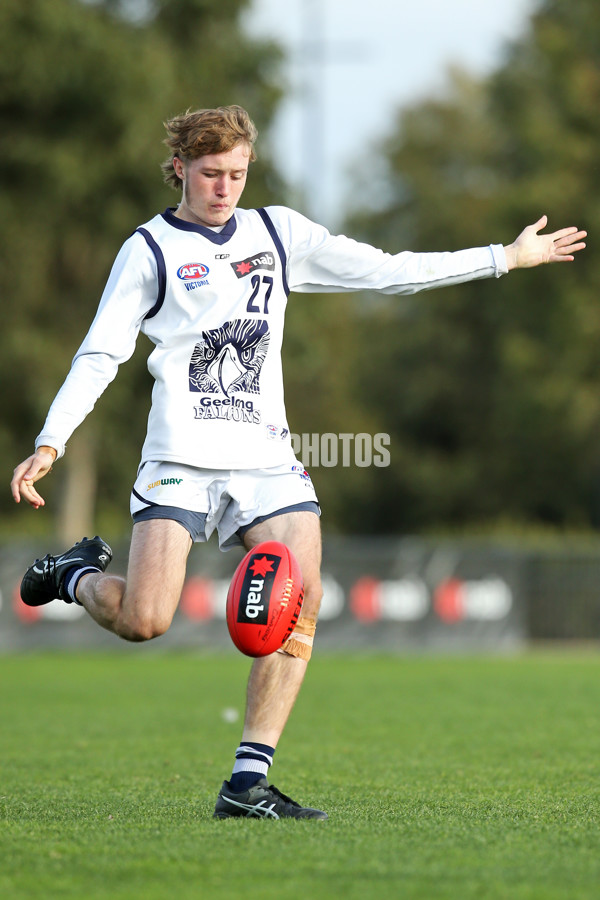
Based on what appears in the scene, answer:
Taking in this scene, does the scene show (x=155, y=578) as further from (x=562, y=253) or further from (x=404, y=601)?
(x=404, y=601)

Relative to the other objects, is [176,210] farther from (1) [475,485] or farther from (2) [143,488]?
(1) [475,485]

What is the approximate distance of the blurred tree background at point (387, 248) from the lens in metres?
26.3

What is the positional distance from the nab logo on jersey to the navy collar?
0.11 m

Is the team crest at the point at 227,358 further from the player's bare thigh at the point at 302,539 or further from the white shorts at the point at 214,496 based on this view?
the player's bare thigh at the point at 302,539

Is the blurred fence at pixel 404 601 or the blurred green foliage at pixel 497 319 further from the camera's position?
the blurred green foliage at pixel 497 319

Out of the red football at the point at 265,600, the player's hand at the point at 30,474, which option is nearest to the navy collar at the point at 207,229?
the player's hand at the point at 30,474

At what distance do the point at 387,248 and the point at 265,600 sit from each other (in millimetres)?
42809

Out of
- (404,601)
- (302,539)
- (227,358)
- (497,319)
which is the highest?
(497,319)

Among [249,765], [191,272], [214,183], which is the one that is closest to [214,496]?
[191,272]

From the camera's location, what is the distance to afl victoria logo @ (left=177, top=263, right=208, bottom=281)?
5.29m

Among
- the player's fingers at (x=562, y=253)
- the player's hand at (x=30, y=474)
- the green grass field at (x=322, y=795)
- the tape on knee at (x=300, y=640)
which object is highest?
the player's fingers at (x=562, y=253)

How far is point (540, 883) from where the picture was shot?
12.4 feet

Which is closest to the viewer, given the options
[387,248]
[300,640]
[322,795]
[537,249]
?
[300,640]

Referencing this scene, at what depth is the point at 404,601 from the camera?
862 inches
